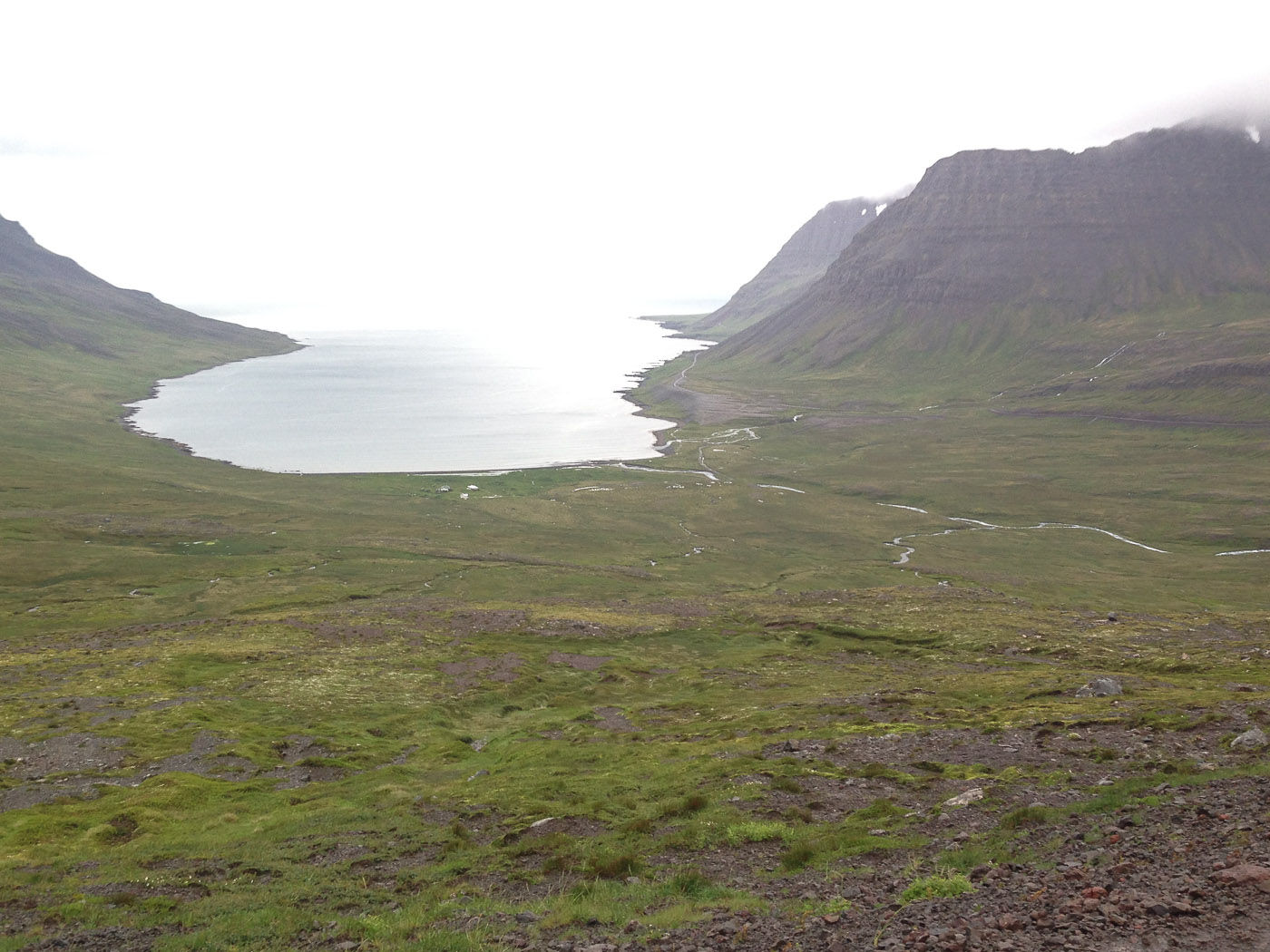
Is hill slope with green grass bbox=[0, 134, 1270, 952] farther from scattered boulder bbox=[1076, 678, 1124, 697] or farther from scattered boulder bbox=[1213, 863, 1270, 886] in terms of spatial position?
scattered boulder bbox=[1076, 678, 1124, 697]

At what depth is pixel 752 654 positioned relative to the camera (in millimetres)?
75812

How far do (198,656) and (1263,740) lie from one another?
2807 inches

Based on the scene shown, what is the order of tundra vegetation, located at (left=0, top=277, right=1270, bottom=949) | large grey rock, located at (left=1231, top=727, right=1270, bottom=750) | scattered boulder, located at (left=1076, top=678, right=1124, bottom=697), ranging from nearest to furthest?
1. tundra vegetation, located at (left=0, top=277, right=1270, bottom=949)
2. large grey rock, located at (left=1231, top=727, right=1270, bottom=750)
3. scattered boulder, located at (left=1076, top=678, right=1124, bottom=697)

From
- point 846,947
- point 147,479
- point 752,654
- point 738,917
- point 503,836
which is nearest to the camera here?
point 846,947

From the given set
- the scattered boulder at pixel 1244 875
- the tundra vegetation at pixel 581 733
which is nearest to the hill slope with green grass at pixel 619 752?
the scattered boulder at pixel 1244 875

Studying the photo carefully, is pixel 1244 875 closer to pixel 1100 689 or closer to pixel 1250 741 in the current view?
pixel 1250 741

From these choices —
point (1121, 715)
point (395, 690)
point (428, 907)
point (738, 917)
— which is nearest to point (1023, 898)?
point (738, 917)

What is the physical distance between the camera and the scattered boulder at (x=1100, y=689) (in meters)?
47.2

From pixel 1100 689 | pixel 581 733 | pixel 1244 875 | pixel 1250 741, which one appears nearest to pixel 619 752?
pixel 581 733

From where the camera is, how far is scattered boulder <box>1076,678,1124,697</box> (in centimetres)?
4725

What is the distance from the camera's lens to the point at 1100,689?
4775 centimetres

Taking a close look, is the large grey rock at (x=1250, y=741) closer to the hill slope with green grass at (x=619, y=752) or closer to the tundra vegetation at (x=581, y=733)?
the hill slope with green grass at (x=619, y=752)

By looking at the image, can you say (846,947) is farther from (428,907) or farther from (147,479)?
(147,479)

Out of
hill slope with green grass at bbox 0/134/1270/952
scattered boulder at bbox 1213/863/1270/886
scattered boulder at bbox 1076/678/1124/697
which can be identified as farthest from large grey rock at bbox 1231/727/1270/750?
scattered boulder at bbox 1076/678/1124/697
